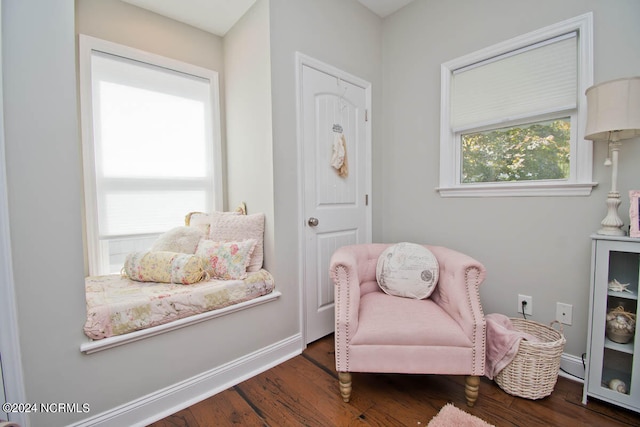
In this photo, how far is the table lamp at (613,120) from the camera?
126cm

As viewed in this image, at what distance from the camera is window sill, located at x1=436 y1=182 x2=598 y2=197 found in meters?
1.57

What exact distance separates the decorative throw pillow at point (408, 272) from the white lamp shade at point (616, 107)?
1081 millimetres

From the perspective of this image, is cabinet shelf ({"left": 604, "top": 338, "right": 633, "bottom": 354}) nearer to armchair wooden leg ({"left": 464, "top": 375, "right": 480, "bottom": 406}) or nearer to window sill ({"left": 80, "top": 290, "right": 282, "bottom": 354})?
armchair wooden leg ({"left": 464, "top": 375, "right": 480, "bottom": 406})

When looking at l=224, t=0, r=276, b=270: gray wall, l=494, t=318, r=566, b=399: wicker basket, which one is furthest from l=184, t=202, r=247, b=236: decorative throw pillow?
l=494, t=318, r=566, b=399: wicker basket

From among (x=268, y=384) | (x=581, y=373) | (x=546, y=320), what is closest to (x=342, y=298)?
(x=268, y=384)

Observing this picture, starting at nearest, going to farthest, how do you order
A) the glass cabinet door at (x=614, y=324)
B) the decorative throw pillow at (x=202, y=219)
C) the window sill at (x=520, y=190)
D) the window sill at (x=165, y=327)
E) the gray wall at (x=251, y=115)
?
the window sill at (x=165, y=327) → the glass cabinet door at (x=614, y=324) → the window sill at (x=520, y=190) → the gray wall at (x=251, y=115) → the decorative throw pillow at (x=202, y=219)

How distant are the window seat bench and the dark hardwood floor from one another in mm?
525

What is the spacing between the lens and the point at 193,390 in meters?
1.50

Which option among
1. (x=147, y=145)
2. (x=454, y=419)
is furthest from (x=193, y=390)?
(x=147, y=145)

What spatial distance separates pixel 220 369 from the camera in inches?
63.3

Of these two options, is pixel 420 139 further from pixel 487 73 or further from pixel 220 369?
pixel 220 369

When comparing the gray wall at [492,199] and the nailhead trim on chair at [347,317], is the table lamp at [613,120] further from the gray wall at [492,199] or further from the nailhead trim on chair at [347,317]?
the nailhead trim on chair at [347,317]

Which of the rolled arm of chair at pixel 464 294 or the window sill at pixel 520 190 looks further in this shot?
the window sill at pixel 520 190

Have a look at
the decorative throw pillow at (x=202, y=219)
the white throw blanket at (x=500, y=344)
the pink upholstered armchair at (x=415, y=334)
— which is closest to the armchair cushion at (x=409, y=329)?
the pink upholstered armchair at (x=415, y=334)
